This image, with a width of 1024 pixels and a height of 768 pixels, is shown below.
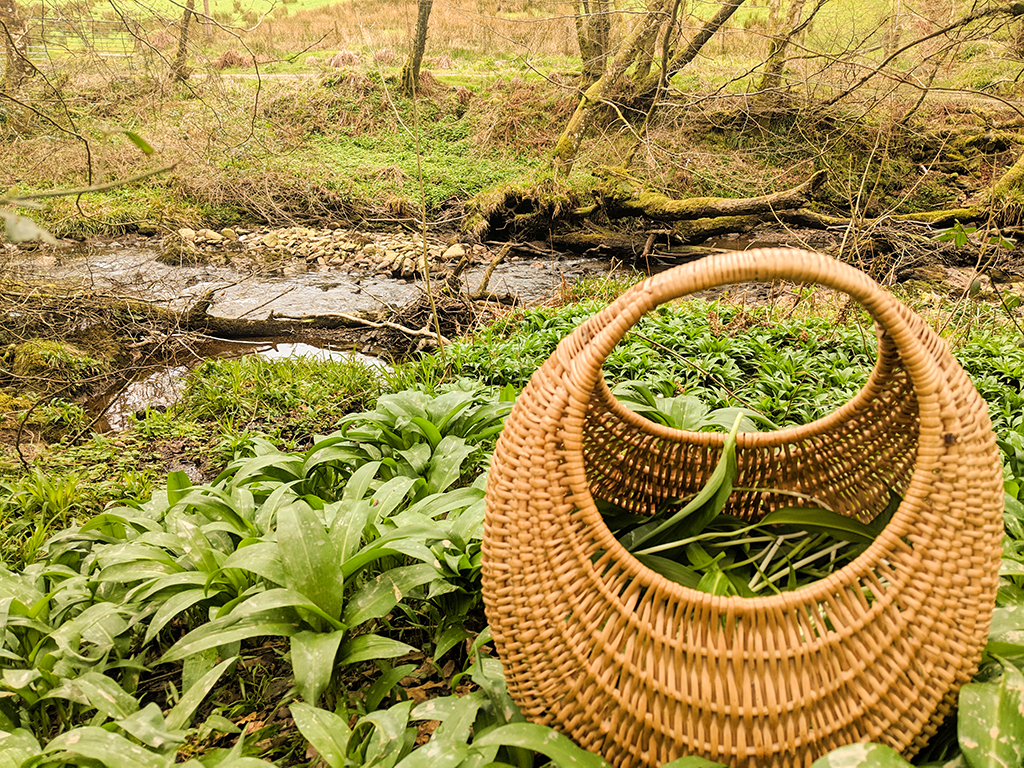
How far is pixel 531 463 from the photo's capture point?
3.28 feet

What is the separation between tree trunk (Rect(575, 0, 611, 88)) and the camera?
27.1ft

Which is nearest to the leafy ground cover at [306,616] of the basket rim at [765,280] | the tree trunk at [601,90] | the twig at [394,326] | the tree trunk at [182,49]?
the basket rim at [765,280]

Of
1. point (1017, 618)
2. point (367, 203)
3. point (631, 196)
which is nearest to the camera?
point (1017, 618)

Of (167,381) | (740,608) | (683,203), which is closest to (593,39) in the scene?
(683,203)

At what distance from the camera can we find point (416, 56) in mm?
10953

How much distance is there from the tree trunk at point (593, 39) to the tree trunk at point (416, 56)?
2691mm

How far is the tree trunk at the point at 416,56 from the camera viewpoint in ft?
33.1

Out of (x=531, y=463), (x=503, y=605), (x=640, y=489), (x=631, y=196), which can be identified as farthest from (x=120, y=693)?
(x=631, y=196)

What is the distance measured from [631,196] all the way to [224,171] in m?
5.78

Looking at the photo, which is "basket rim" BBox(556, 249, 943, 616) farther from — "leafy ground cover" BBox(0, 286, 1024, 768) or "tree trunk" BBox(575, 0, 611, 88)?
"tree trunk" BBox(575, 0, 611, 88)

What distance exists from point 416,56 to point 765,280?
460 inches

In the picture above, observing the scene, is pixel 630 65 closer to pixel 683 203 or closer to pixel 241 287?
pixel 683 203

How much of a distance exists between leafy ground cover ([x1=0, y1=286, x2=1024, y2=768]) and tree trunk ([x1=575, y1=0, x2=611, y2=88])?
23.0 ft

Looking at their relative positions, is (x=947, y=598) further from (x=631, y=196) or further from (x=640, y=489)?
(x=631, y=196)
